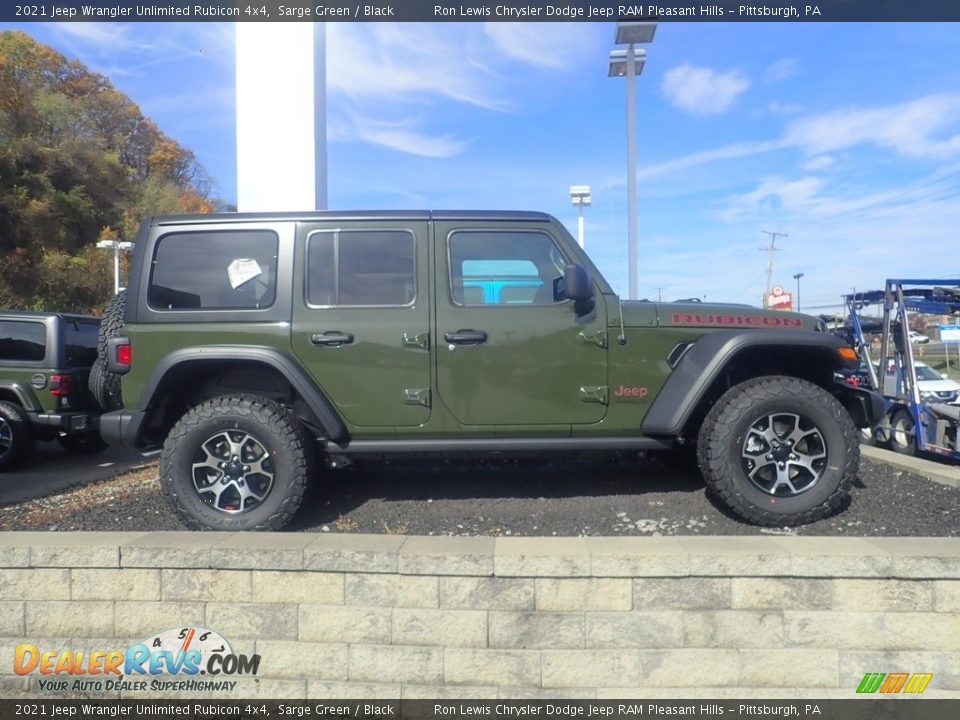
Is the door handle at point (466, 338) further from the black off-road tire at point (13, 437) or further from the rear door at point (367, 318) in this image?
the black off-road tire at point (13, 437)

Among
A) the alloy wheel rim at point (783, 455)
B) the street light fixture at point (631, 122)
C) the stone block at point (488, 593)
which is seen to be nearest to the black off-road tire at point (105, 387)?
the stone block at point (488, 593)

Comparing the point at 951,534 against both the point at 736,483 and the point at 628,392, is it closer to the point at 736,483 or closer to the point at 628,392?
the point at 736,483

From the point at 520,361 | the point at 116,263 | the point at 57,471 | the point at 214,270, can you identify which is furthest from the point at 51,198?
the point at 520,361

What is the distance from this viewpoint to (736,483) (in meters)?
3.77

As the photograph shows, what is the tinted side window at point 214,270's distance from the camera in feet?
13.4

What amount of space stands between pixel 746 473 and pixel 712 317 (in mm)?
924

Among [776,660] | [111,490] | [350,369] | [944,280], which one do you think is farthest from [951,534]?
[944,280]

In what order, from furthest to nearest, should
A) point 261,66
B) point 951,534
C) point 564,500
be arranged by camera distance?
point 261,66
point 564,500
point 951,534

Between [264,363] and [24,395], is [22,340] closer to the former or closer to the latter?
[24,395]

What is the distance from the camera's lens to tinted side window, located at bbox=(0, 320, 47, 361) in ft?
28.0

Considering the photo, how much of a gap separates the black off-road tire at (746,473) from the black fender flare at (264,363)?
6.94ft

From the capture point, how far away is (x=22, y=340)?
338 inches

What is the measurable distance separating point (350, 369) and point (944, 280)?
8819mm

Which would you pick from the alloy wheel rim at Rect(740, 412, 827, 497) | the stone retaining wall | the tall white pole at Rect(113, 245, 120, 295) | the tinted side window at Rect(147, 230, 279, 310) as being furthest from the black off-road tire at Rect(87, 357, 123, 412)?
the tall white pole at Rect(113, 245, 120, 295)
